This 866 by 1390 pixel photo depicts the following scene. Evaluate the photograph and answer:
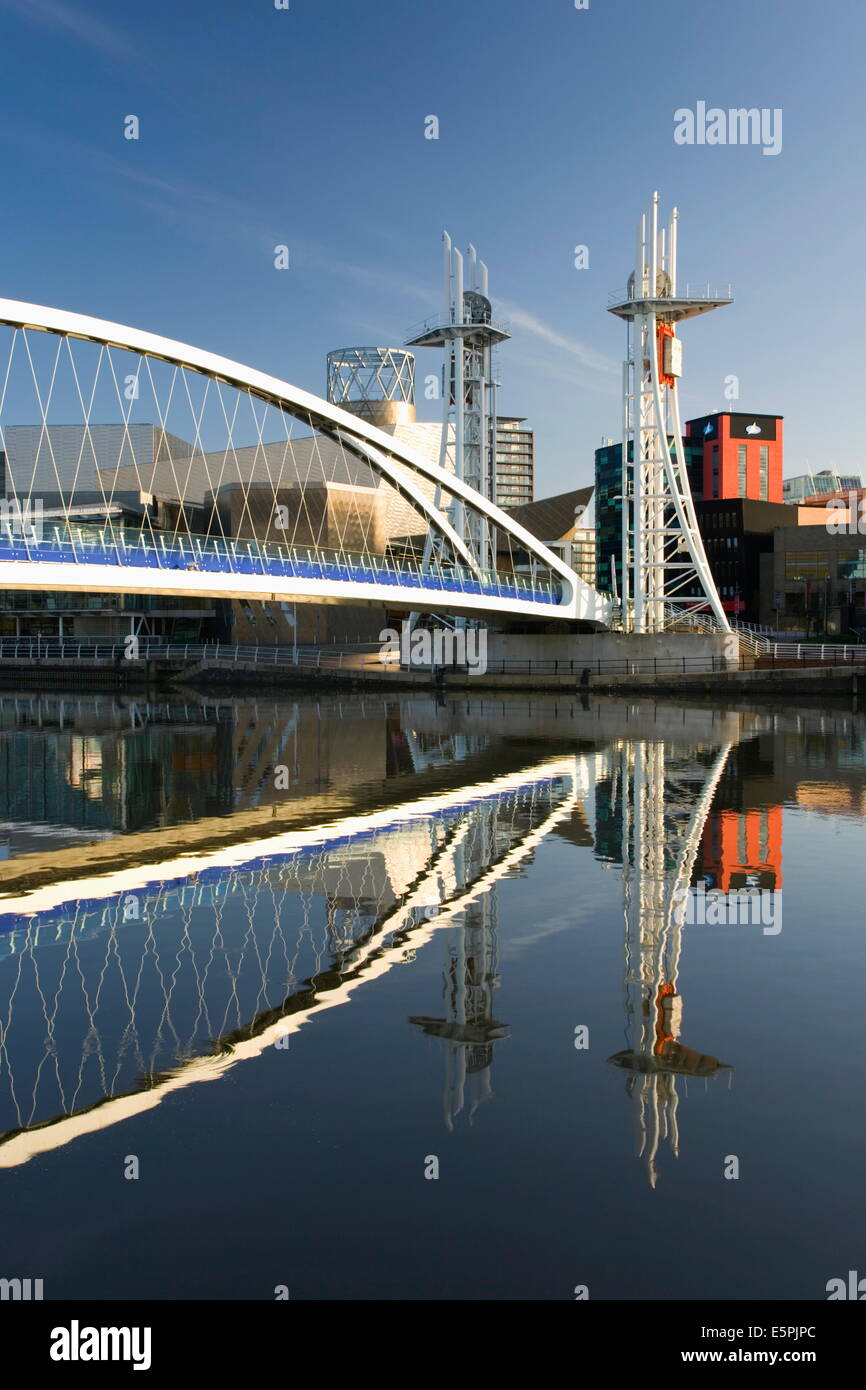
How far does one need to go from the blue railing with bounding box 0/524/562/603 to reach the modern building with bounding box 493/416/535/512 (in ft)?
402

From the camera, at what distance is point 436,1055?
7.98m

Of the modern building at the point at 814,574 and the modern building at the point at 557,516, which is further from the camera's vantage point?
the modern building at the point at 557,516

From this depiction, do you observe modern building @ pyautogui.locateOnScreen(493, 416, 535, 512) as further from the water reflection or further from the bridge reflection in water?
the bridge reflection in water

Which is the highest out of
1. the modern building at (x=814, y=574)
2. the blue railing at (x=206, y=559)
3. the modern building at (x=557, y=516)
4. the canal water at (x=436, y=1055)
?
the modern building at (x=557, y=516)

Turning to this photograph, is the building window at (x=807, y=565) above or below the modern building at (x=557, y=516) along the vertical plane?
below

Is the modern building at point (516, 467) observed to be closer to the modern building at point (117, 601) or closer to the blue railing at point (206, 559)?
the modern building at point (117, 601)

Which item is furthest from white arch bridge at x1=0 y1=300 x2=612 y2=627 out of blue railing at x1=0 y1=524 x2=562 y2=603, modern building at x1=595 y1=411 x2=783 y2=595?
modern building at x1=595 y1=411 x2=783 y2=595

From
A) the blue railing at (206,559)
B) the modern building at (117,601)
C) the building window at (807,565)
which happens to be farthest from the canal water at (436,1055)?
the building window at (807,565)

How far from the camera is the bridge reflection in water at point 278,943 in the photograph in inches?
301

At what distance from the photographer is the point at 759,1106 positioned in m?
Result: 7.10

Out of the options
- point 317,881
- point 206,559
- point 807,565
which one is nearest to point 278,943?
point 317,881

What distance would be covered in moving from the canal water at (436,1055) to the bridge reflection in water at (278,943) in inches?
1.6

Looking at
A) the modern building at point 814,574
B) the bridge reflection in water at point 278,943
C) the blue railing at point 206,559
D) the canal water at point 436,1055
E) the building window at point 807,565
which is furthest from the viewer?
the building window at point 807,565
